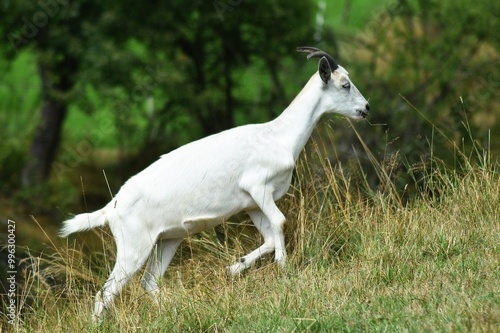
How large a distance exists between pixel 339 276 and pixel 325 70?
1.83m

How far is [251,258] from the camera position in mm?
8766

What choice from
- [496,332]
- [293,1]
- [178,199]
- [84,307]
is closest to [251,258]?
[178,199]

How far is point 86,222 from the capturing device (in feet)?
29.0

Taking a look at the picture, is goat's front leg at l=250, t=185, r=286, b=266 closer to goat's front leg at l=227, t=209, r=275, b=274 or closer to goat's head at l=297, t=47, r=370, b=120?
goat's front leg at l=227, t=209, r=275, b=274

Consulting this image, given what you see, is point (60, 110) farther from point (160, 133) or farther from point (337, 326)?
point (337, 326)

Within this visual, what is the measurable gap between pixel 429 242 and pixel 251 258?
4.80ft

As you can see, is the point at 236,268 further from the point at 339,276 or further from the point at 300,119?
the point at 300,119

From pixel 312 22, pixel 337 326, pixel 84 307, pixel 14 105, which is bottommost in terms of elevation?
pixel 14 105

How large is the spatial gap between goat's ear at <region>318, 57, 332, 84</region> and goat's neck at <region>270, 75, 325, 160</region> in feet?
0.31

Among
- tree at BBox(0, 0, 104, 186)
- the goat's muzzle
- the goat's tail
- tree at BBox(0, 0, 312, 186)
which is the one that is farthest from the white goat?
tree at BBox(0, 0, 104, 186)

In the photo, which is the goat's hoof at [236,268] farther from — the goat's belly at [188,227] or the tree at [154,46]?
the tree at [154,46]

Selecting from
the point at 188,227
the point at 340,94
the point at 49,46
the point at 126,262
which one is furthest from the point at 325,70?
the point at 49,46

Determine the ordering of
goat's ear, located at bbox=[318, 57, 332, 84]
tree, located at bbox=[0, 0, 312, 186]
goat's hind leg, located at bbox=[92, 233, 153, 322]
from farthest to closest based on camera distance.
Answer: tree, located at bbox=[0, 0, 312, 186] < goat's ear, located at bbox=[318, 57, 332, 84] < goat's hind leg, located at bbox=[92, 233, 153, 322]

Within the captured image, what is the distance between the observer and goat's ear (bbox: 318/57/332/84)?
8.94m
